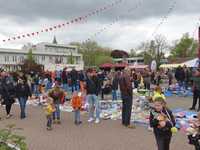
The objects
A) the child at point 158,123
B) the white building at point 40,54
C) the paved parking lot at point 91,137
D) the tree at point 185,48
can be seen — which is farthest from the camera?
the tree at point 185,48

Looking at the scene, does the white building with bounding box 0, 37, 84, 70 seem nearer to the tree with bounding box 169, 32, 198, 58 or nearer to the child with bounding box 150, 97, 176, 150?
the tree with bounding box 169, 32, 198, 58

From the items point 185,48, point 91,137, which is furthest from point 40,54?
point 91,137

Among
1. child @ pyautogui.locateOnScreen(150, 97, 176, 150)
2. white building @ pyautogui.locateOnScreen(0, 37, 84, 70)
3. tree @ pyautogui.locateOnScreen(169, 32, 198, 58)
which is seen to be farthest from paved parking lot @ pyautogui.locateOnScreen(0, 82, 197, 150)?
tree @ pyautogui.locateOnScreen(169, 32, 198, 58)

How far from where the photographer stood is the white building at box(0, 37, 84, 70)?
4747 centimetres

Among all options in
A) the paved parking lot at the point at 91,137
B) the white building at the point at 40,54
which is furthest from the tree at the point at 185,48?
the paved parking lot at the point at 91,137

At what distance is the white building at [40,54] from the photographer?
4747 cm

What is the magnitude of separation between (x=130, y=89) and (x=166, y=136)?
2758mm

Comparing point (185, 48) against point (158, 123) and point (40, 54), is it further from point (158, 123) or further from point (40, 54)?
point (158, 123)

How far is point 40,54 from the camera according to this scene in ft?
180

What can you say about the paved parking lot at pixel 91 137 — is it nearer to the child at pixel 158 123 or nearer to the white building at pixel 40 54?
the child at pixel 158 123

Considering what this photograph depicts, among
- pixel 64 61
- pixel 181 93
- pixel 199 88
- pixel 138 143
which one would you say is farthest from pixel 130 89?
Result: pixel 64 61

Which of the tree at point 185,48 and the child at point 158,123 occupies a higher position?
the tree at point 185,48

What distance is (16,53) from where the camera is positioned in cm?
4962

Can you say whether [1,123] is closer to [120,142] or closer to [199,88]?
[120,142]
